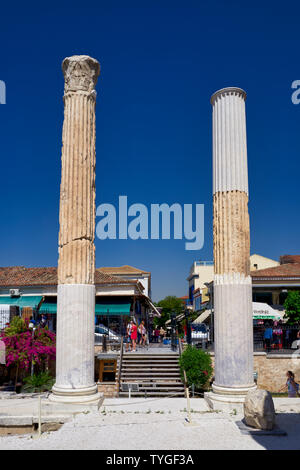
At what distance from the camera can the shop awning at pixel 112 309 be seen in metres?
21.3

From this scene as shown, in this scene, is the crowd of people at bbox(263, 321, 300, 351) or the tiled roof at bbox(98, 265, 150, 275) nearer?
the crowd of people at bbox(263, 321, 300, 351)

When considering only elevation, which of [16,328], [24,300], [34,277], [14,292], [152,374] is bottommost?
[152,374]

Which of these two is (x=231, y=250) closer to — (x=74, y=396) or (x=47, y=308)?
(x=74, y=396)

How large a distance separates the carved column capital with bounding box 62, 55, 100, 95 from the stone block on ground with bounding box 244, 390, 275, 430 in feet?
26.9

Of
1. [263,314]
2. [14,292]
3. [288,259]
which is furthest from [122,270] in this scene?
[263,314]

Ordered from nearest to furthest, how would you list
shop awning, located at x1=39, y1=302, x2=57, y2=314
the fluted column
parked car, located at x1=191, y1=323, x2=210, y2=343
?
the fluted column < parked car, located at x1=191, y1=323, x2=210, y2=343 < shop awning, located at x1=39, y1=302, x2=57, y2=314

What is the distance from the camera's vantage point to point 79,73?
35.3 ft

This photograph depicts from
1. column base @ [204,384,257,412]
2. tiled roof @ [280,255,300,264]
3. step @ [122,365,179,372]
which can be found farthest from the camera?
tiled roof @ [280,255,300,264]

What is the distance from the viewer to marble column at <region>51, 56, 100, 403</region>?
9.76 meters

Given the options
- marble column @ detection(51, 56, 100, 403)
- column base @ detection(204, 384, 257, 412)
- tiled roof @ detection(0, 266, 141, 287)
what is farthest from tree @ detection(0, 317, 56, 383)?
tiled roof @ detection(0, 266, 141, 287)

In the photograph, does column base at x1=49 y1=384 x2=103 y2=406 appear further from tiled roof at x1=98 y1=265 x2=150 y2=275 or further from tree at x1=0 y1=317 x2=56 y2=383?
tiled roof at x1=98 y1=265 x2=150 y2=275

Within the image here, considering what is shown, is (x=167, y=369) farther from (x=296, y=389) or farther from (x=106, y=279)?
(x=106, y=279)

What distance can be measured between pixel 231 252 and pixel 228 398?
3405 mm
